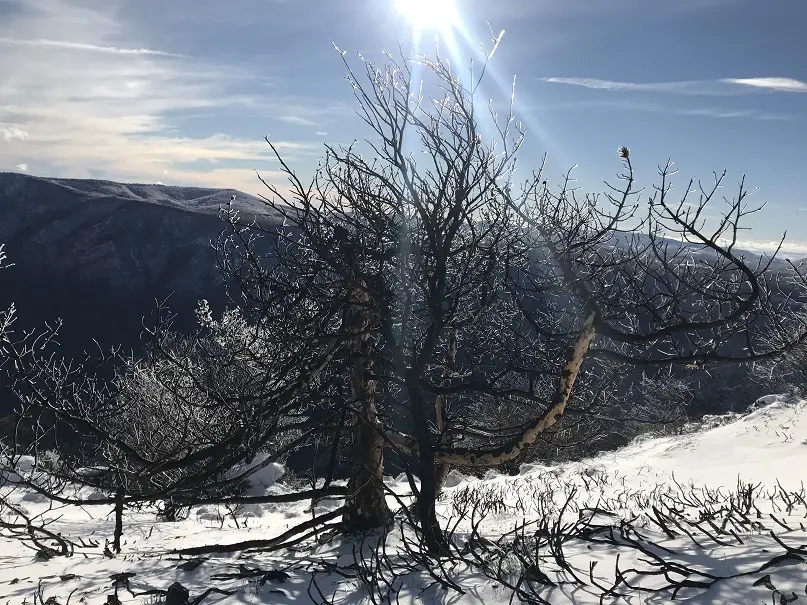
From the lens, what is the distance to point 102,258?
94500 mm

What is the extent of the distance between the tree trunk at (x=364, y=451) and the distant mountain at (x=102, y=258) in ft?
248

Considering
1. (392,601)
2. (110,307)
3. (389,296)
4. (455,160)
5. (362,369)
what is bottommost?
(392,601)

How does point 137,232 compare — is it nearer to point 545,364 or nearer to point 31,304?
point 31,304

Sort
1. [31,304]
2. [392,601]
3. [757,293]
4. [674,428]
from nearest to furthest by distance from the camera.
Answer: [392,601] < [757,293] < [674,428] < [31,304]

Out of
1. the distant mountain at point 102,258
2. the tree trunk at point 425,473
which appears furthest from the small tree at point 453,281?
the distant mountain at point 102,258

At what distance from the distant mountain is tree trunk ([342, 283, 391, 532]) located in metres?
75.6

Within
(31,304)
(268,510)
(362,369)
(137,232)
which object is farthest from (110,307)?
(362,369)

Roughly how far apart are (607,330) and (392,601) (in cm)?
257

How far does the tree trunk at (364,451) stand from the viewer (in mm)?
5621

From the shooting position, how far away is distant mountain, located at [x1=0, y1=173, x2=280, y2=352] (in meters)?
83.1

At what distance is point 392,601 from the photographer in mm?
2959

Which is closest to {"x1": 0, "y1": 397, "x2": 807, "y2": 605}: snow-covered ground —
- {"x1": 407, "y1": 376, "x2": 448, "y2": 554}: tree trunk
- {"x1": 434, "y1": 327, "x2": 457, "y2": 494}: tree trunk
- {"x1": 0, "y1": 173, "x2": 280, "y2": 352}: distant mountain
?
{"x1": 407, "y1": 376, "x2": 448, "y2": 554}: tree trunk

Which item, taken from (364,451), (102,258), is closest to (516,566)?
(364,451)

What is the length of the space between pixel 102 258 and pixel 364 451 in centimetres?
10129
